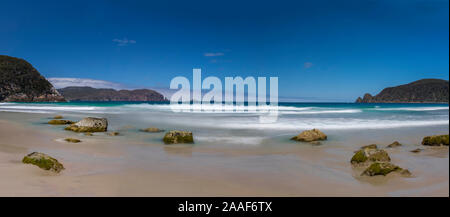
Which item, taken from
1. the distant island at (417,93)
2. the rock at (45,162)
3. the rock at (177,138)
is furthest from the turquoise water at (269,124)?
the distant island at (417,93)

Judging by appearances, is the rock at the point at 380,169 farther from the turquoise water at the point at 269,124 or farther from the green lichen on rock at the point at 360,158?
the turquoise water at the point at 269,124

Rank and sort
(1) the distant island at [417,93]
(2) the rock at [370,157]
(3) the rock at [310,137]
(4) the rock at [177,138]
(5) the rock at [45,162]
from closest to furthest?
(5) the rock at [45,162], (2) the rock at [370,157], (4) the rock at [177,138], (3) the rock at [310,137], (1) the distant island at [417,93]

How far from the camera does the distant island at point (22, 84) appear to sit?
3460 inches

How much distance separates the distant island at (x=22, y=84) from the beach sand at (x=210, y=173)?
348ft

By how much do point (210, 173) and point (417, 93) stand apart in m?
160

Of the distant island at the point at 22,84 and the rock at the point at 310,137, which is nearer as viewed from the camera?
the rock at the point at 310,137

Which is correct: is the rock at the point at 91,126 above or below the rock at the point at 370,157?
above

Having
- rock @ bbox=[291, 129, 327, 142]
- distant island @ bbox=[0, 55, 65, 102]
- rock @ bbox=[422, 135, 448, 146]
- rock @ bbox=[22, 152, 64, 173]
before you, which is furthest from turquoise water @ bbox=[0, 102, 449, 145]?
distant island @ bbox=[0, 55, 65, 102]

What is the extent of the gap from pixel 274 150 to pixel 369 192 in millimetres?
3629

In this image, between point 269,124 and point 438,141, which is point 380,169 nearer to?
point 438,141
